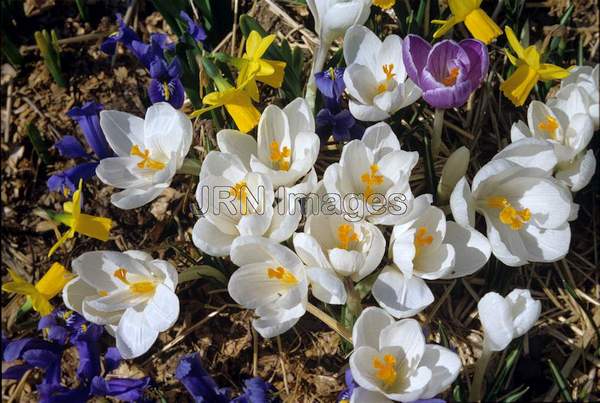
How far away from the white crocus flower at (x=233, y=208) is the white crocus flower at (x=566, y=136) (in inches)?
27.3

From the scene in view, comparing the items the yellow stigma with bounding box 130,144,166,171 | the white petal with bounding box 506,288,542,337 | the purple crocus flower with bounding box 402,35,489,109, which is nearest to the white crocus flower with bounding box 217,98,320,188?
the yellow stigma with bounding box 130,144,166,171

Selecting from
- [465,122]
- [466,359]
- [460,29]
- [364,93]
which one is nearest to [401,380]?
[466,359]

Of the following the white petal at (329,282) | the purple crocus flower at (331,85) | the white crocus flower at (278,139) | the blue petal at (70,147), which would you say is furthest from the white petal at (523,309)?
the blue petal at (70,147)

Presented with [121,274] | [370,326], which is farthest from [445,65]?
[121,274]

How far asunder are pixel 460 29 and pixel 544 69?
526 mm

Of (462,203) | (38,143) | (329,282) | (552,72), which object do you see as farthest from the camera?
(38,143)

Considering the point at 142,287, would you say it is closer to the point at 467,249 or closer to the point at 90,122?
the point at 90,122

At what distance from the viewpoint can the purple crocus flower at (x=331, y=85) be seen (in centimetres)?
184

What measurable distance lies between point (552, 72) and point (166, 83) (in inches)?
45.9

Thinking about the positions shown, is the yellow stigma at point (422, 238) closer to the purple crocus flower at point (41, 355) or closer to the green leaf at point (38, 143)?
the purple crocus flower at point (41, 355)

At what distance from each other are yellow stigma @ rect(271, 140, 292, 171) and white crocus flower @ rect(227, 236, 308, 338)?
29 cm

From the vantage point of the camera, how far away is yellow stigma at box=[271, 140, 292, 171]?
5.72 feet

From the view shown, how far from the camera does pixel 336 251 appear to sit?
4.89 ft

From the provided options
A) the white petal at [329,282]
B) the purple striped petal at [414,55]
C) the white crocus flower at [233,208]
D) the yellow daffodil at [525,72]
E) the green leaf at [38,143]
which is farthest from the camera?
the green leaf at [38,143]
